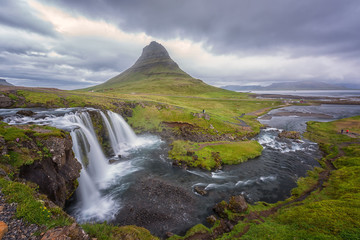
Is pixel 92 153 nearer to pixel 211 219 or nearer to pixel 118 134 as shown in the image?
pixel 118 134

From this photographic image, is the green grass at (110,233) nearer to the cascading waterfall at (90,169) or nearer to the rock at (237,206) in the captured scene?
the cascading waterfall at (90,169)

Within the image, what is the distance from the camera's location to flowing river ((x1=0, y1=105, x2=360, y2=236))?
17656mm

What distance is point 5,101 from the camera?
33938 millimetres

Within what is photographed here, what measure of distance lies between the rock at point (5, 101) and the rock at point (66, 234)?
140 ft

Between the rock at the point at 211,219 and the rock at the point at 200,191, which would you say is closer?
the rock at the point at 211,219

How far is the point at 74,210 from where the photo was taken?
17.9 metres

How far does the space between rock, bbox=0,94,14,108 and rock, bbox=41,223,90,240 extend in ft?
140

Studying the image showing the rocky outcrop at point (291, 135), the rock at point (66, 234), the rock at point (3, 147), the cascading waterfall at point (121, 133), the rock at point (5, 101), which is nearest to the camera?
the rock at point (66, 234)

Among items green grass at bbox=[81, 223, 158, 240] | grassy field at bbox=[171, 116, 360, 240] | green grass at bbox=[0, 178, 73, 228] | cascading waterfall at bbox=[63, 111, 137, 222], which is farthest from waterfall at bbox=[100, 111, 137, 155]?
grassy field at bbox=[171, 116, 360, 240]

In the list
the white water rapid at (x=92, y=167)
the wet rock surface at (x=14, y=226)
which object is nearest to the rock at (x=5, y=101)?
the white water rapid at (x=92, y=167)

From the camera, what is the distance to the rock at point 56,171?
1415cm

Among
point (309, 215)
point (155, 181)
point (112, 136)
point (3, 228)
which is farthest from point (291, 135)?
point (3, 228)

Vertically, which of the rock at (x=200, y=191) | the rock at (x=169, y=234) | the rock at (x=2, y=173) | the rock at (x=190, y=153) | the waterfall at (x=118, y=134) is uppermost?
the rock at (x=2, y=173)

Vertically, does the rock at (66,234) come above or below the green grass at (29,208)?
below
